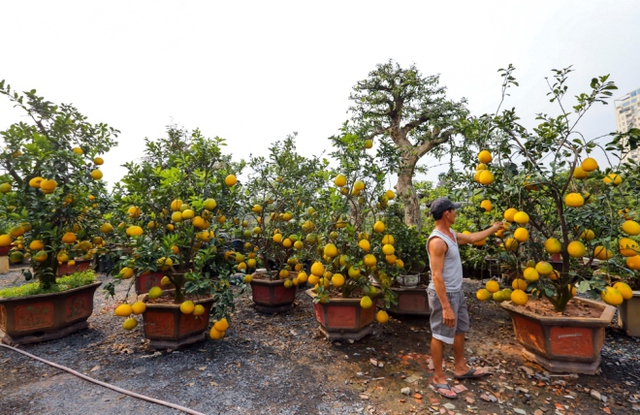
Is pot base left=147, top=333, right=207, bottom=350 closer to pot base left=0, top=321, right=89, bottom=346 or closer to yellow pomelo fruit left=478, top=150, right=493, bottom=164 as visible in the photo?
pot base left=0, top=321, right=89, bottom=346

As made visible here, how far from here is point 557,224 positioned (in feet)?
9.80

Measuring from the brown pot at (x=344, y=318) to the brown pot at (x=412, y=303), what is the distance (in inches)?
35.1

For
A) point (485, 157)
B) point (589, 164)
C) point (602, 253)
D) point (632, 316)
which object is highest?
point (485, 157)

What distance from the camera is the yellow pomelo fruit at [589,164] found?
227 cm

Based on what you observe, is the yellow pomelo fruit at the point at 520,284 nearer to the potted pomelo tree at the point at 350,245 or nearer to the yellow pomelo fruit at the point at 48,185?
the potted pomelo tree at the point at 350,245

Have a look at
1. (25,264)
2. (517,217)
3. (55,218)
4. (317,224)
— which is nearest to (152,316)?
(55,218)

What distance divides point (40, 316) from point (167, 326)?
164 centimetres

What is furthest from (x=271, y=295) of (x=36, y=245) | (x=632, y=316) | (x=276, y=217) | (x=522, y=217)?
(x=632, y=316)

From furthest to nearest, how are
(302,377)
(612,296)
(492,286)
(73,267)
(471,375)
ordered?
(73,267) < (492,286) < (302,377) < (471,375) < (612,296)

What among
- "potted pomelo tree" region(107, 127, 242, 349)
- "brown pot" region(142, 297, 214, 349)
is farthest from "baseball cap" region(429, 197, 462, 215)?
"brown pot" region(142, 297, 214, 349)

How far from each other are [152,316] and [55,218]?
5.49 ft

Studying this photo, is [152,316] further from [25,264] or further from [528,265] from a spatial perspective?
[25,264]

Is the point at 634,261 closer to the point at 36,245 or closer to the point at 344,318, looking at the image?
the point at 344,318

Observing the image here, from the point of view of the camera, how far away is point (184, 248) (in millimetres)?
3619
